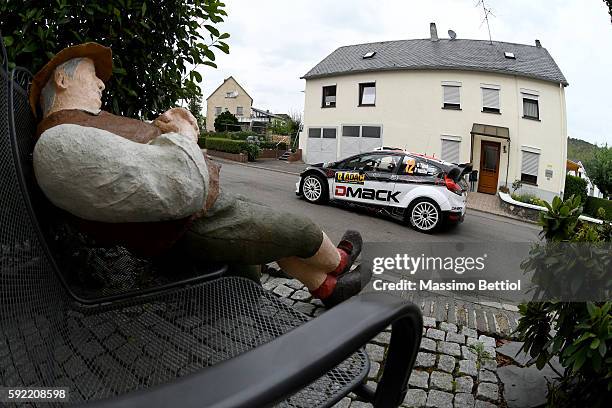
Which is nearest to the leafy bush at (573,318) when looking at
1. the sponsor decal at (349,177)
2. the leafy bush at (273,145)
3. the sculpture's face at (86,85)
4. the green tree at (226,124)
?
the sculpture's face at (86,85)

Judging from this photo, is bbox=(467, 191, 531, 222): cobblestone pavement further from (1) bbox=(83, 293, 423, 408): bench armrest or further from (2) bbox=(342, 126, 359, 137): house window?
(1) bbox=(83, 293, 423, 408): bench armrest

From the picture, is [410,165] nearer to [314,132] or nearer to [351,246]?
[351,246]

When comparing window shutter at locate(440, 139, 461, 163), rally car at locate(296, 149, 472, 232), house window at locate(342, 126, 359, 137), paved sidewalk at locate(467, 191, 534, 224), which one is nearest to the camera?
rally car at locate(296, 149, 472, 232)

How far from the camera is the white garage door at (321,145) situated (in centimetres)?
2150

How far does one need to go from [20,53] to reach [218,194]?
45.7 inches

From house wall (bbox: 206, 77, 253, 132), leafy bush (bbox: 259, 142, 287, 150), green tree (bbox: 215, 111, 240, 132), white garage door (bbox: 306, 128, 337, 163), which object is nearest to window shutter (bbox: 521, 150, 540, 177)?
white garage door (bbox: 306, 128, 337, 163)

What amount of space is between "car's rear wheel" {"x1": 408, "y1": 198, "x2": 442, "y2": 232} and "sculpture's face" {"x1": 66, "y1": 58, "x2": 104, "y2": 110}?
654 cm

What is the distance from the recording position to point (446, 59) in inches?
732

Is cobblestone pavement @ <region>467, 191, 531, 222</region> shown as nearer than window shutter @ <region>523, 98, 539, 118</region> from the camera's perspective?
Yes

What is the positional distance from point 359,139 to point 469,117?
512cm

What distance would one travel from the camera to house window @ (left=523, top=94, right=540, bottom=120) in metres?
17.7
